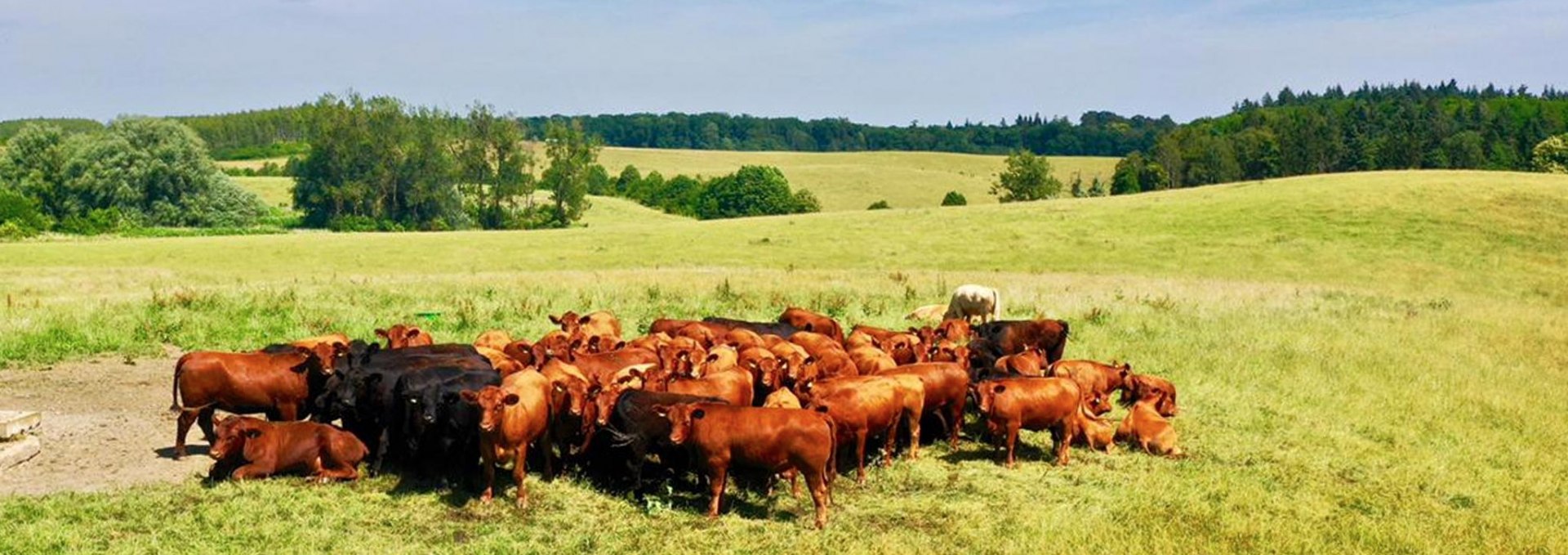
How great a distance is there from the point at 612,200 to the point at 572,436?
98.9m

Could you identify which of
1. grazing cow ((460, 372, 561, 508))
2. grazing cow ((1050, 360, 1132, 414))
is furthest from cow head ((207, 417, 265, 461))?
grazing cow ((1050, 360, 1132, 414))

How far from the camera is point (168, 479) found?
11.8 meters

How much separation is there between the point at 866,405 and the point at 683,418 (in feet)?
7.52

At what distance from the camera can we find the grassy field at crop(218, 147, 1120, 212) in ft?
412

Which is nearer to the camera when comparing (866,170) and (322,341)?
(322,341)

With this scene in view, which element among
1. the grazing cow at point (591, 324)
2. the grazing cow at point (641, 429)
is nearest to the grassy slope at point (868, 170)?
the grazing cow at point (591, 324)

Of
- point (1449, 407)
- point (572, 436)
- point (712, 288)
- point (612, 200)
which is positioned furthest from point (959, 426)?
point (612, 200)

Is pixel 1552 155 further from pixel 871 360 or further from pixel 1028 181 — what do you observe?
pixel 871 360

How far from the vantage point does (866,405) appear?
39.9ft

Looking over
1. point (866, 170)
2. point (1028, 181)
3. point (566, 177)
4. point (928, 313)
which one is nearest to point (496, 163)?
point (566, 177)

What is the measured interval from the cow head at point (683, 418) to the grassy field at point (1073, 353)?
817 millimetres

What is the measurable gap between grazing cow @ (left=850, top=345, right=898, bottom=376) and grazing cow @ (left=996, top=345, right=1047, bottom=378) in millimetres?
1521

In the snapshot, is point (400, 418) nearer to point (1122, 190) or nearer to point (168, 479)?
point (168, 479)

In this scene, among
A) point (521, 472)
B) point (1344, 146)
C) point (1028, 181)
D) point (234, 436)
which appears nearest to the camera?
point (521, 472)
